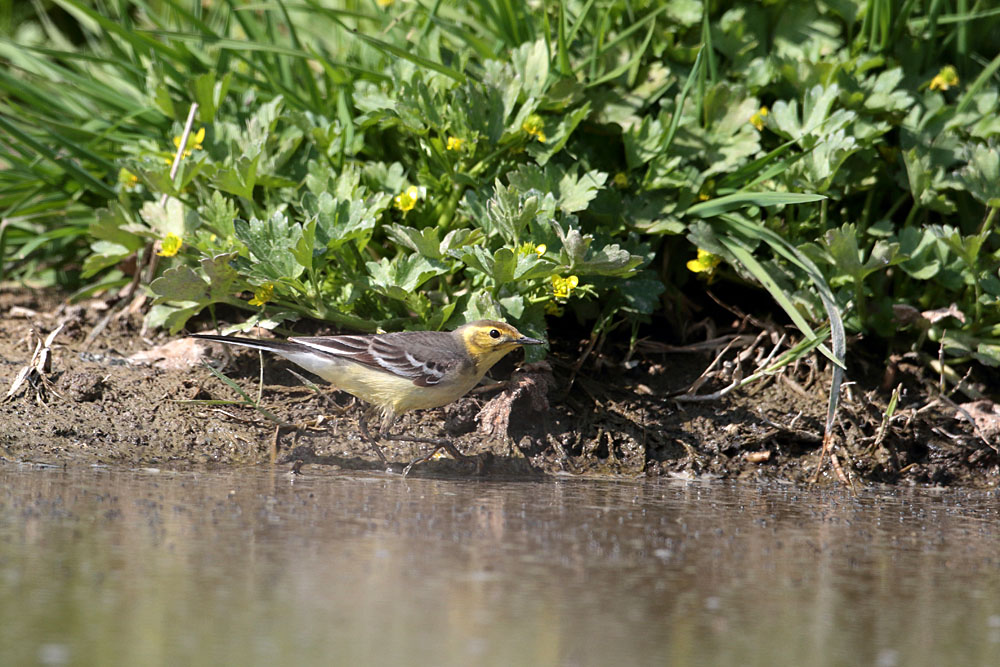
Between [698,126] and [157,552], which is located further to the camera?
[698,126]

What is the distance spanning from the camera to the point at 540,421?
192 inches

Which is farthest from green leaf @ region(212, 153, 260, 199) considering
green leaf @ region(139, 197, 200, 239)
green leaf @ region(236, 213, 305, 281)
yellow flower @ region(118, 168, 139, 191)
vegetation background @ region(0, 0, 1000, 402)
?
yellow flower @ region(118, 168, 139, 191)

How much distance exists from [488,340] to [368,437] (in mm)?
681

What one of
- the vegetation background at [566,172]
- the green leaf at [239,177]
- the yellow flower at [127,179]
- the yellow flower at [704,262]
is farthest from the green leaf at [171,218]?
the yellow flower at [704,262]

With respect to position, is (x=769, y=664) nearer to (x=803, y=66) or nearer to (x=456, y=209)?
(x=456, y=209)

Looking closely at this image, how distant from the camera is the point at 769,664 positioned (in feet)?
7.11

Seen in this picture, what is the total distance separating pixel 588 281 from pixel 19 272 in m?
3.48

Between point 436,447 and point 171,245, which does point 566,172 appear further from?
point 171,245

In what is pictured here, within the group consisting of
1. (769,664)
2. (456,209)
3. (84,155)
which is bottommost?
(769,664)

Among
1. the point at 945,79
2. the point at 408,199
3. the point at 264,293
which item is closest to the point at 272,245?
the point at 264,293

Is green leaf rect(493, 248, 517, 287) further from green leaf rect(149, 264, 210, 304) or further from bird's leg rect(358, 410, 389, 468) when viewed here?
green leaf rect(149, 264, 210, 304)

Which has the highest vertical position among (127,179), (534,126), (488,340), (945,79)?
(945,79)

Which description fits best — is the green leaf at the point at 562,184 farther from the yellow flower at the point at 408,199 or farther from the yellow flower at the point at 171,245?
the yellow flower at the point at 171,245

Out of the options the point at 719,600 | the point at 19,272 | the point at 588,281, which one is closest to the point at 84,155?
the point at 19,272
